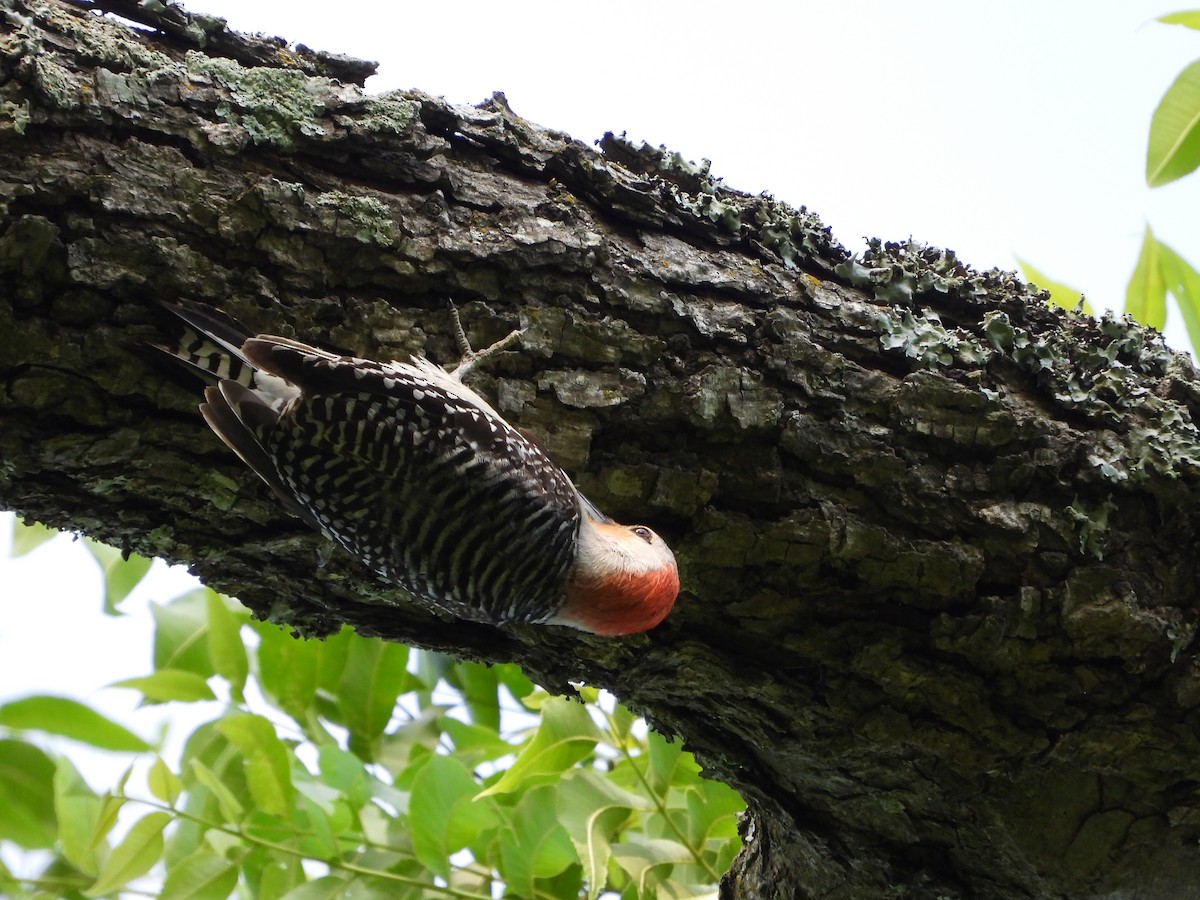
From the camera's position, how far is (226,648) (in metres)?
2.97

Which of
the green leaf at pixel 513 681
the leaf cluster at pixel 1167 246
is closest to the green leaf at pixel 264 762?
the green leaf at pixel 513 681

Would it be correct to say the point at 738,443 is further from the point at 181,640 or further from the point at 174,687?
the point at 181,640

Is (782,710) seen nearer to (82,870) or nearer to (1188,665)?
(1188,665)

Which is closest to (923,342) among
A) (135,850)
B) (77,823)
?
(135,850)

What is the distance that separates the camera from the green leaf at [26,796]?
2545 mm

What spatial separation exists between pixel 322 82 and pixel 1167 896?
280cm

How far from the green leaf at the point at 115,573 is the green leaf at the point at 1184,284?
3.26m

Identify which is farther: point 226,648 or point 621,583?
point 226,648

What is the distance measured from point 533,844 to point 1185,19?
2731 mm

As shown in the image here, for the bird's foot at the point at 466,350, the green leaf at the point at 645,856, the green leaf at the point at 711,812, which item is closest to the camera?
the bird's foot at the point at 466,350

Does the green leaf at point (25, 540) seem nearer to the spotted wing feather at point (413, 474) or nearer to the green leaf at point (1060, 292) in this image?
the spotted wing feather at point (413, 474)

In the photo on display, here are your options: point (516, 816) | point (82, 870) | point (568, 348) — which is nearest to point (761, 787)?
point (516, 816)

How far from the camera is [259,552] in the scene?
6.62 feet

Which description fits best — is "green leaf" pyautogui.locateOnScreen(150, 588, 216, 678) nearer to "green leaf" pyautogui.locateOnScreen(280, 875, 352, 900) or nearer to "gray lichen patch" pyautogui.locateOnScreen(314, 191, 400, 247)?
"green leaf" pyautogui.locateOnScreen(280, 875, 352, 900)
